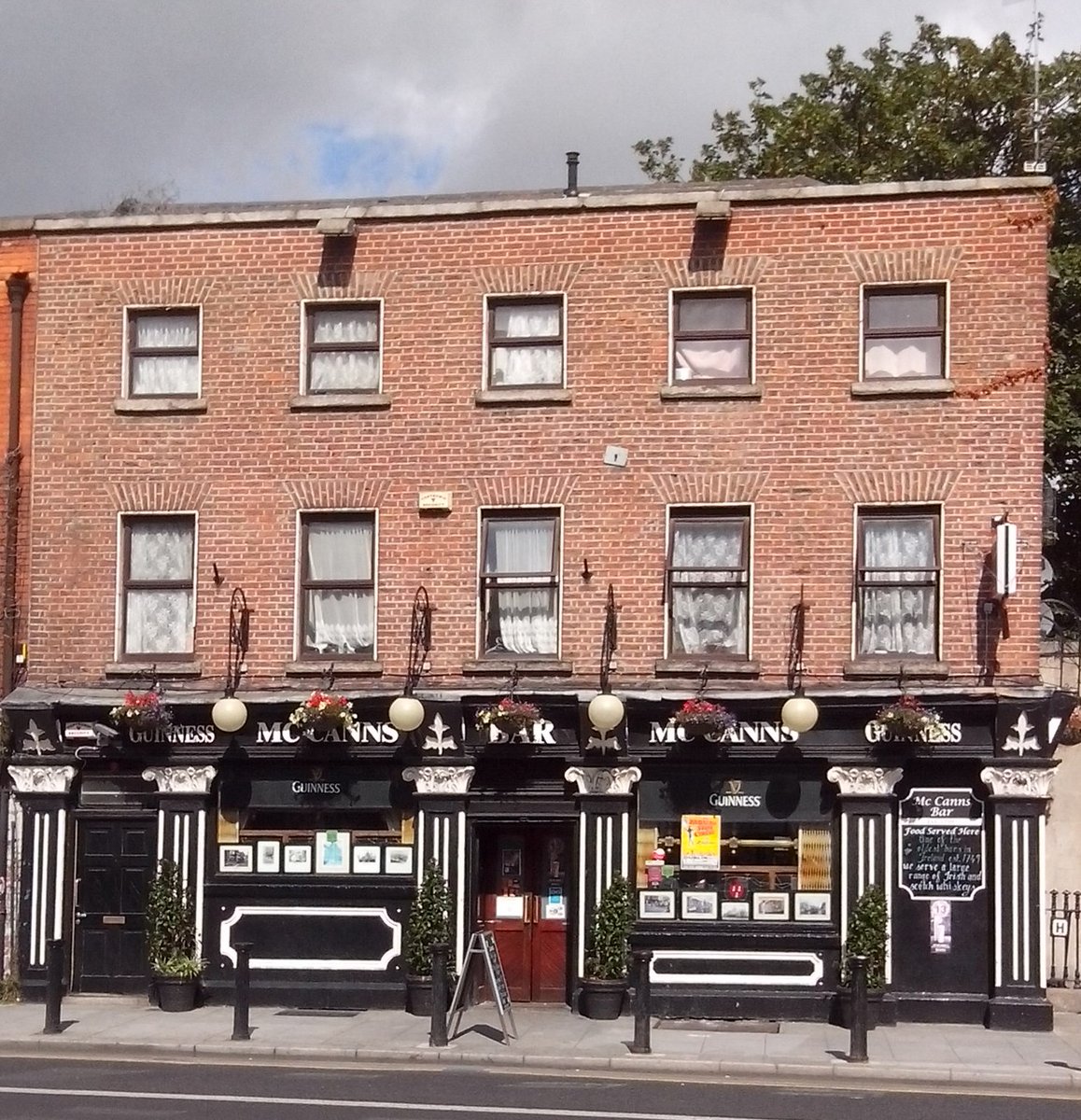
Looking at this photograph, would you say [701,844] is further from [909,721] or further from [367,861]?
[367,861]

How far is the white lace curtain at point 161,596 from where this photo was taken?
67.5ft

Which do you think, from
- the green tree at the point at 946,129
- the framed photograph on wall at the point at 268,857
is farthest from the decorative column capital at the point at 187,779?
the green tree at the point at 946,129

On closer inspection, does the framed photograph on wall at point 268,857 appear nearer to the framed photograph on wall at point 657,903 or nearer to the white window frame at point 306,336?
the framed photograph on wall at point 657,903

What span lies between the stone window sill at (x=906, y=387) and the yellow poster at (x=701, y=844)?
16.3ft

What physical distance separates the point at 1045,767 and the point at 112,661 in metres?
10.5

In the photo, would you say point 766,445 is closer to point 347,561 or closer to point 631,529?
point 631,529

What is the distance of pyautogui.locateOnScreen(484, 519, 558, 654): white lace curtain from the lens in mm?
19891

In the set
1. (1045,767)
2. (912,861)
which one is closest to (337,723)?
(912,861)

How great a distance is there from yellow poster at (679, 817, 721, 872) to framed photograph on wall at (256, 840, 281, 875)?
181 inches

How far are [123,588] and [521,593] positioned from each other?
15.5ft

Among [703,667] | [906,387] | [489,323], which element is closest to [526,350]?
[489,323]

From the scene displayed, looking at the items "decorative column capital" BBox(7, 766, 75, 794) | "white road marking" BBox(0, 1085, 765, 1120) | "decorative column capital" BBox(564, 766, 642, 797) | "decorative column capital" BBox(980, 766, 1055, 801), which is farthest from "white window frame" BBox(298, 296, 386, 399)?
"white road marking" BBox(0, 1085, 765, 1120)

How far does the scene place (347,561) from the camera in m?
20.3

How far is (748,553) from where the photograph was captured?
19.6 meters
